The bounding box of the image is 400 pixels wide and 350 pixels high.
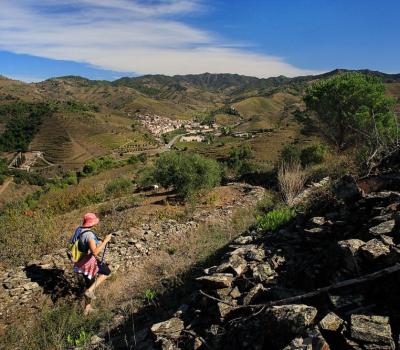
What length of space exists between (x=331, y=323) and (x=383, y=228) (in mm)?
1620

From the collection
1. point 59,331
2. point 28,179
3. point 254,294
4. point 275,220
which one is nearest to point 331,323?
point 254,294

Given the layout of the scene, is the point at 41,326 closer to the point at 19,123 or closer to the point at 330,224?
the point at 330,224

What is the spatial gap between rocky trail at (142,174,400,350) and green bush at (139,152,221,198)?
35.9ft

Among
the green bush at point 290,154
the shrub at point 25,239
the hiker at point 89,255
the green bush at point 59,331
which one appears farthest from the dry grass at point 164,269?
the green bush at point 290,154

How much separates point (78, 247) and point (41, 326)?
53.4 inches

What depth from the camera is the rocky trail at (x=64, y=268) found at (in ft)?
24.9

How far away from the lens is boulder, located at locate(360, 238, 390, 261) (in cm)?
396

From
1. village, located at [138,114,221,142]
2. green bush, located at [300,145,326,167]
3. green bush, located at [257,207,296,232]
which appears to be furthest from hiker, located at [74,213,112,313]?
village, located at [138,114,221,142]

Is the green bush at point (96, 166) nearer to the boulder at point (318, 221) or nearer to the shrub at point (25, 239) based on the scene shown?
the shrub at point (25, 239)

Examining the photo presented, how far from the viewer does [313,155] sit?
22.4 metres

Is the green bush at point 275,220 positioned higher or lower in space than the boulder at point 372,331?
lower

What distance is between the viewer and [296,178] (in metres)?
12.9

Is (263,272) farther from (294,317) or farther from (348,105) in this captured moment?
(348,105)

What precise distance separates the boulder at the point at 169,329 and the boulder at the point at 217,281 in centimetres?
57
